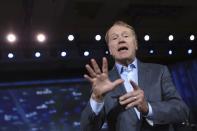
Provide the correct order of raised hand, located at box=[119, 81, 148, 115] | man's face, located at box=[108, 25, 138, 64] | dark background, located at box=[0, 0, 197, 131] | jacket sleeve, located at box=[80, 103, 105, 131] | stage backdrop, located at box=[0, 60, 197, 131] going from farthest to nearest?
stage backdrop, located at box=[0, 60, 197, 131]
dark background, located at box=[0, 0, 197, 131]
man's face, located at box=[108, 25, 138, 64]
jacket sleeve, located at box=[80, 103, 105, 131]
raised hand, located at box=[119, 81, 148, 115]

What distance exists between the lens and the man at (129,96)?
136 centimetres

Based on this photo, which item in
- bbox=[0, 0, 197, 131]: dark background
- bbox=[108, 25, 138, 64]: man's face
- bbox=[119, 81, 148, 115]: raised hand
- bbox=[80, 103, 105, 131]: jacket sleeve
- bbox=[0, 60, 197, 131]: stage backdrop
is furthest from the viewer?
bbox=[0, 60, 197, 131]: stage backdrop

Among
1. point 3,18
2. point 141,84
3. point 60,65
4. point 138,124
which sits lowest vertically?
point 138,124

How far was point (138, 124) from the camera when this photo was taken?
1445 mm

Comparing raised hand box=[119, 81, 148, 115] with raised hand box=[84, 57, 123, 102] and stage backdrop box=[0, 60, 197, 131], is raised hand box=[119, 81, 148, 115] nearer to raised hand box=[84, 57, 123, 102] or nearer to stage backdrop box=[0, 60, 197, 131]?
raised hand box=[84, 57, 123, 102]

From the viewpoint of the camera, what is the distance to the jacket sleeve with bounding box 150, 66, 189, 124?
4.56ft

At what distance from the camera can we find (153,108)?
1385mm

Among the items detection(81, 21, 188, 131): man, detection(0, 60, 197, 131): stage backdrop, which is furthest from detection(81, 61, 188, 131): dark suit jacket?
detection(0, 60, 197, 131): stage backdrop

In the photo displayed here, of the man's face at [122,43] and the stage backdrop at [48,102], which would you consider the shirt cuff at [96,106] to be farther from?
the stage backdrop at [48,102]

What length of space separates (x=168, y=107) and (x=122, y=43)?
344 millimetres

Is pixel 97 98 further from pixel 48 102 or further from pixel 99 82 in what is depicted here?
pixel 48 102

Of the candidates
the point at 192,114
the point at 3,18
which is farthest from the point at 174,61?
the point at 3,18

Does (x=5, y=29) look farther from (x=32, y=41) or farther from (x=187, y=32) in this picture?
(x=187, y=32)

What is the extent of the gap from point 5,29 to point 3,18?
42cm
